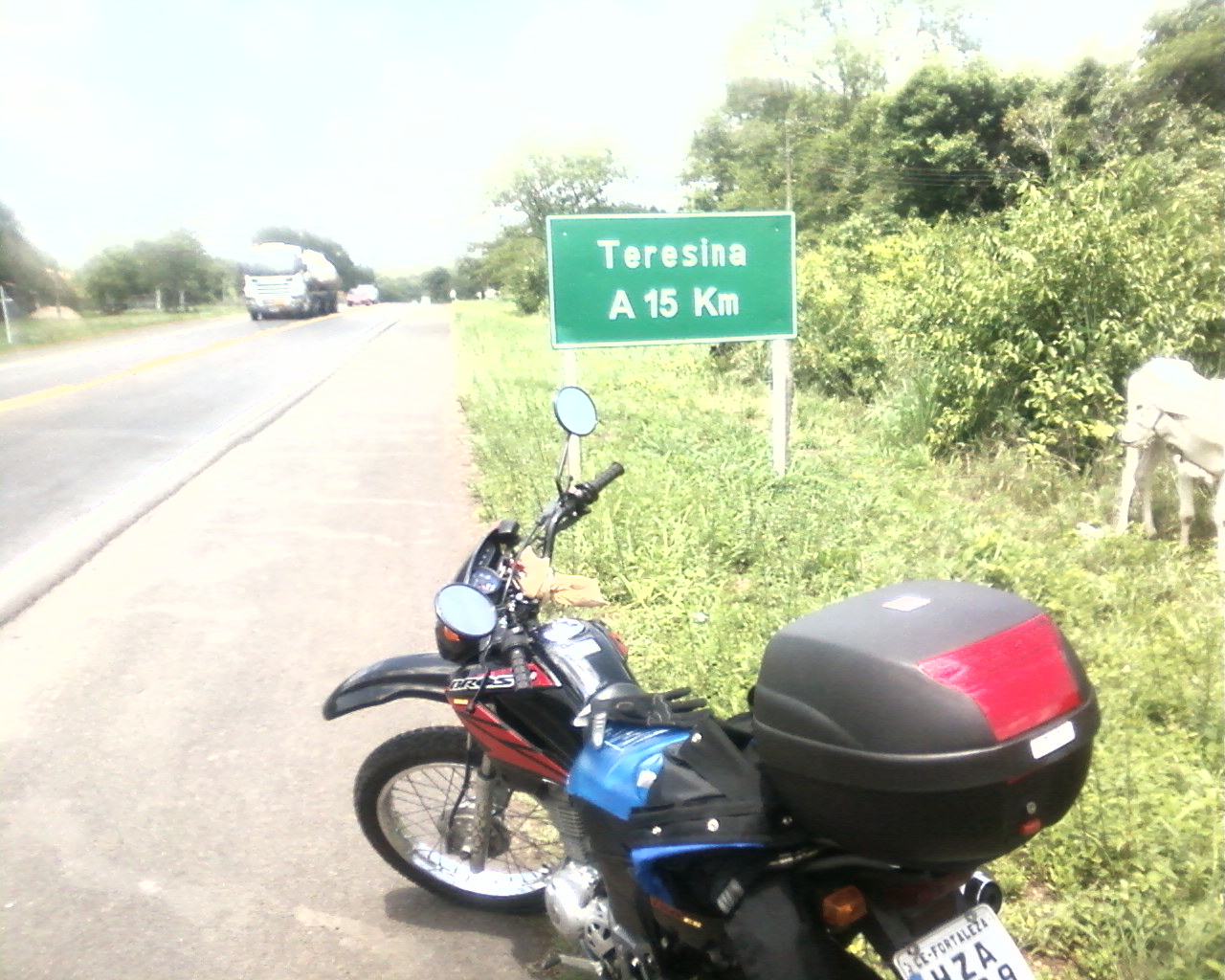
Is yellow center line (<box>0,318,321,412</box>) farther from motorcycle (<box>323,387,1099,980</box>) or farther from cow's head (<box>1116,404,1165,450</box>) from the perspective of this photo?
motorcycle (<box>323,387,1099,980</box>)

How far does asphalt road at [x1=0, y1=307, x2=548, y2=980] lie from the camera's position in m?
2.94

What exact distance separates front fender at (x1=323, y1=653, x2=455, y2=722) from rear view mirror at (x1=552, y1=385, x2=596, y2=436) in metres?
0.67

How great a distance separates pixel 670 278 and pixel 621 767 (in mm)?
5346

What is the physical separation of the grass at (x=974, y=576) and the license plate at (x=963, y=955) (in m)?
0.95

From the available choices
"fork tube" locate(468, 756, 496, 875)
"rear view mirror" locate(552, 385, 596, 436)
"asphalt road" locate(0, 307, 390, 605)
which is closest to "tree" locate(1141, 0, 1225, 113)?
"asphalt road" locate(0, 307, 390, 605)

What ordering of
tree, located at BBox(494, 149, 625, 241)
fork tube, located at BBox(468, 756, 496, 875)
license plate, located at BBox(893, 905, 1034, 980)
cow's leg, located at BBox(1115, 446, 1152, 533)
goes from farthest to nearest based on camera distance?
1. tree, located at BBox(494, 149, 625, 241)
2. cow's leg, located at BBox(1115, 446, 1152, 533)
3. fork tube, located at BBox(468, 756, 496, 875)
4. license plate, located at BBox(893, 905, 1034, 980)

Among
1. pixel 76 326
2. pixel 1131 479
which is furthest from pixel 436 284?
pixel 1131 479

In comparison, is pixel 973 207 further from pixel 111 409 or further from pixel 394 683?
pixel 394 683

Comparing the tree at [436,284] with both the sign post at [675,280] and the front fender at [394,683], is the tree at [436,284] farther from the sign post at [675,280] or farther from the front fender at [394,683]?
the front fender at [394,683]

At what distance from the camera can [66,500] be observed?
8031 millimetres

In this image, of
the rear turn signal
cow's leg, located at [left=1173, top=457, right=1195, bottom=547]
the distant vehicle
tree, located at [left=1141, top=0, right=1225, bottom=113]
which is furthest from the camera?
the distant vehicle

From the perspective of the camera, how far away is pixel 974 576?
509 centimetres

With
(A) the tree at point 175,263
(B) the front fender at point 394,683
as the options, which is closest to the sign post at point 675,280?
(B) the front fender at point 394,683

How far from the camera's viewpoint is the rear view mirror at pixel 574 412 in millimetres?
2822
